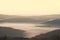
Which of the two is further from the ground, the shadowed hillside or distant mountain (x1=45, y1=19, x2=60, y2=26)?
distant mountain (x1=45, y1=19, x2=60, y2=26)

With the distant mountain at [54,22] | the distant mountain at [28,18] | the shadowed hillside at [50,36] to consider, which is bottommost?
the shadowed hillside at [50,36]

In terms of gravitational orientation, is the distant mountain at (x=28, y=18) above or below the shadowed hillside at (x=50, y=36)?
above

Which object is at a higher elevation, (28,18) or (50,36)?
(28,18)

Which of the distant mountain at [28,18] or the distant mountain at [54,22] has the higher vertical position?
the distant mountain at [28,18]

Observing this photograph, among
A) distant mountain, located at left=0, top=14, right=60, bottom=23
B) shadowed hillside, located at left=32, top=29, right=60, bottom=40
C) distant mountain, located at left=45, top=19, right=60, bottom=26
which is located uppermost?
distant mountain, located at left=0, top=14, right=60, bottom=23

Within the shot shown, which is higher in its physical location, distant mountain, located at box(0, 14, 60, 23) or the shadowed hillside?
distant mountain, located at box(0, 14, 60, 23)

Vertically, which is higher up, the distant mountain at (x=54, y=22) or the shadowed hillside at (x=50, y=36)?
the distant mountain at (x=54, y=22)
